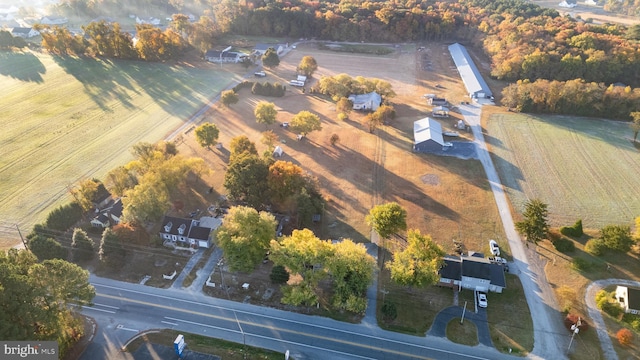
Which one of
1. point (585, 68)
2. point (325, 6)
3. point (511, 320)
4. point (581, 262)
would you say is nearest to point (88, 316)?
point (511, 320)

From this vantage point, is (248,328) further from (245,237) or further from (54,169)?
(54,169)

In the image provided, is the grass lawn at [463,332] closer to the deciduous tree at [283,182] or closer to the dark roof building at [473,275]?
the dark roof building at [473,275]

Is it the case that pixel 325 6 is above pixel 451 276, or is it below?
above

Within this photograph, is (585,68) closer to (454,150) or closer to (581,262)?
(454,150)

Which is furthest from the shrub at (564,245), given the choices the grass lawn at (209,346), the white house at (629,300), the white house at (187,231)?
the white house at (187,231)

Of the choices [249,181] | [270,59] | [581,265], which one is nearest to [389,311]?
[249,181]

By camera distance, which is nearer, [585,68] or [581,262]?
[581,262]
